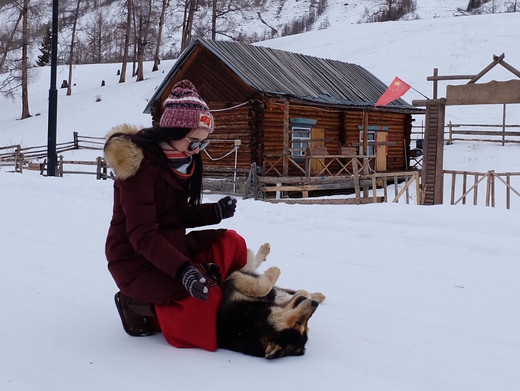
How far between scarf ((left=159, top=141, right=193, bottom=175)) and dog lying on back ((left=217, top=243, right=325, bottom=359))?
25.5 inches

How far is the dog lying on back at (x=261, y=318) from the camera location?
9.31ft

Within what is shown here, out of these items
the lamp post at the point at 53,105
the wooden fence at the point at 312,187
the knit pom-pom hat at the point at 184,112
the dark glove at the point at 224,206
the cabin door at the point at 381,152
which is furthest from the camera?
the cabin door at the point at 381,152

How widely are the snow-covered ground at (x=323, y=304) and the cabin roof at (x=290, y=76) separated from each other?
727cm

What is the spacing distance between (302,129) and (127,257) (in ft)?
50.3

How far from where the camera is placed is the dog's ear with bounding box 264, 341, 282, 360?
2.83 meters

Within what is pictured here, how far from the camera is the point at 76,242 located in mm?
5973

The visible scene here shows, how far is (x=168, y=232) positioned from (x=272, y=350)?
842 millimetres

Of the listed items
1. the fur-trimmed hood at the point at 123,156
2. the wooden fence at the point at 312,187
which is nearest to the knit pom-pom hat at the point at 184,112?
the fur-trimmed hood at the point at 123,156

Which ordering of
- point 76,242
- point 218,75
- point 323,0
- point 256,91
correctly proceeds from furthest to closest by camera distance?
point 323,0 < point 218,75 < point 256,91 < point 76,242

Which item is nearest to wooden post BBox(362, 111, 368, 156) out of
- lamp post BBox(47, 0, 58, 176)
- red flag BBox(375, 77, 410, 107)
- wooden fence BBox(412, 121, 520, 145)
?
red flag BBox(375, 77, 410, 107)

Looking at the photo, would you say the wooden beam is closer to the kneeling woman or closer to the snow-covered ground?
the snow-covered ground

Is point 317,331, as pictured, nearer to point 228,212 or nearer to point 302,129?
point 228,212

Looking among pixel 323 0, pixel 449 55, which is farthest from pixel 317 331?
pixel 323 0

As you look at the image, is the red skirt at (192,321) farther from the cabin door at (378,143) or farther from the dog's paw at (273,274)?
the cabin door at (378,143)
